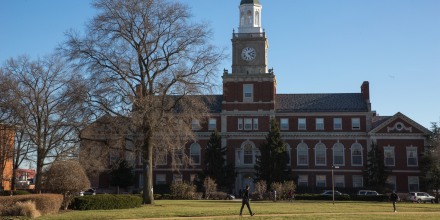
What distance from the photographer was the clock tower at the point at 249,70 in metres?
70.1

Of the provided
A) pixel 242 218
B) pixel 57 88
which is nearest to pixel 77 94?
pixel 57 88

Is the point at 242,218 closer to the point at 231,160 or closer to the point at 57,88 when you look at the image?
the point at 57,88

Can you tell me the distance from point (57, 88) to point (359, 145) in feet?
132

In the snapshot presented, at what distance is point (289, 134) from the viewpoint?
6981cm

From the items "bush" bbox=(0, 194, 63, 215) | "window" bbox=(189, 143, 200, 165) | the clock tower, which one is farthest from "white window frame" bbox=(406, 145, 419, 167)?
"bush" bbox=(0, 194, 63, 215)

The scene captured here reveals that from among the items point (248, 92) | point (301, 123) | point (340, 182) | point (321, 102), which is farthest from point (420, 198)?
point (248, 92)

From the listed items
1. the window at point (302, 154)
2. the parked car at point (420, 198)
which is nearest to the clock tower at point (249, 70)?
the window at point (302, 154)

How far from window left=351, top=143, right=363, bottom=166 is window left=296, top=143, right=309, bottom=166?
233 inches

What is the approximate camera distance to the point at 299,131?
70062mm

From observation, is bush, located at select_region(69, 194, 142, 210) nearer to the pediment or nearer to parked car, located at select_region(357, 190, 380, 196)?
parked car, located at select_region(357, 190, 380, 196)

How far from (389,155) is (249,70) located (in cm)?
2149

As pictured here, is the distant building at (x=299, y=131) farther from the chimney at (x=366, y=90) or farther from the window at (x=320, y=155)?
the chimney at (x=366, y=90)

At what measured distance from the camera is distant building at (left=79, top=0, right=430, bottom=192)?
67562 millimetres

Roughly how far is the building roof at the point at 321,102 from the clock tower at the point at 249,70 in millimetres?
2642
